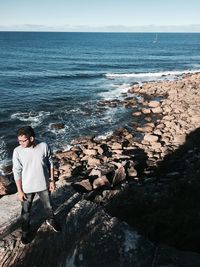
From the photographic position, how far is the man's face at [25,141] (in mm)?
7130

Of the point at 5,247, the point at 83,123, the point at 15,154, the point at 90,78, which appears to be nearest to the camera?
the point at 15,154

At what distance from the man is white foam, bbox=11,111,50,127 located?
19374 mm

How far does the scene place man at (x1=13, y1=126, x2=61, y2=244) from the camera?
738cm

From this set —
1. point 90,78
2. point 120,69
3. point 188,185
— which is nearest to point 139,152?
point 188,185

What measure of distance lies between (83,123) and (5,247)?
64.4 feet

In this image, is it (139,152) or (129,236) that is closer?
(129,236)

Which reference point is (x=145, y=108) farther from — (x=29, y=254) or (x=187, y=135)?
(x=29, y=254)

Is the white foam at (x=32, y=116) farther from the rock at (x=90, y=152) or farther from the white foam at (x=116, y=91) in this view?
the white foam at (x=116, y=91)

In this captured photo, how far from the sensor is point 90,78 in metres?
50.2

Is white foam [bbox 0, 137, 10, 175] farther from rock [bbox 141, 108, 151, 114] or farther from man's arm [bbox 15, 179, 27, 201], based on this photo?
rock [bbox 141, 108, 151, 114]

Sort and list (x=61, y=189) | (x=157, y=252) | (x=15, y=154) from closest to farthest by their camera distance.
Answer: (x=157, y=252), (x=15, y=154), (x=61, y=189)

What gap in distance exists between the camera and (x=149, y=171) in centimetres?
1636

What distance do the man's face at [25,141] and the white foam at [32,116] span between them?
19.9 m

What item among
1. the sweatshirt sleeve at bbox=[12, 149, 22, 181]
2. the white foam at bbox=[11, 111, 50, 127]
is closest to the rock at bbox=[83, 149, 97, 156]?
the white foam at bbox=[11, 111, 50, 127]
